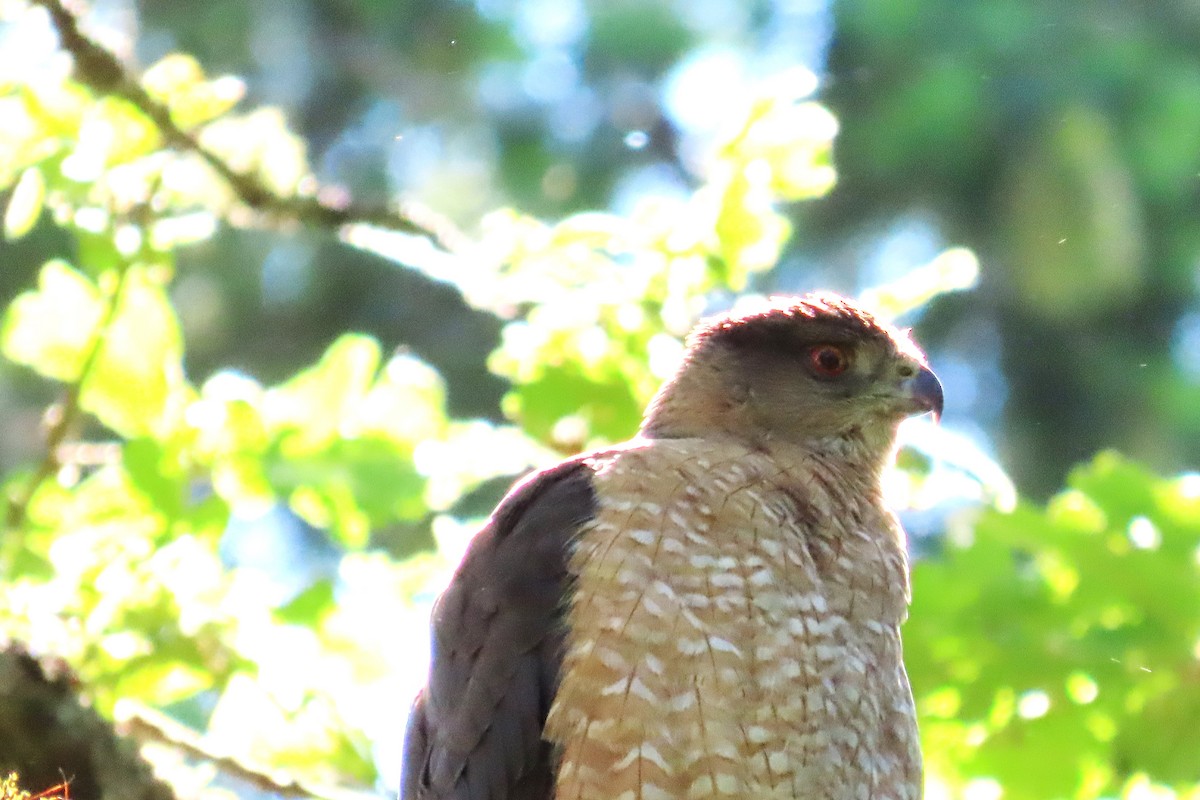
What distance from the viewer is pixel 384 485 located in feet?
10.8

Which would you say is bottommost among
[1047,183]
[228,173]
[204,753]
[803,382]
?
[204,753]

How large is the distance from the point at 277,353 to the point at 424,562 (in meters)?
4.81

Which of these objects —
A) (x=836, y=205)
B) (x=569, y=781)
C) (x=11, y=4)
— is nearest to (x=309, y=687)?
(x=569, y=781)

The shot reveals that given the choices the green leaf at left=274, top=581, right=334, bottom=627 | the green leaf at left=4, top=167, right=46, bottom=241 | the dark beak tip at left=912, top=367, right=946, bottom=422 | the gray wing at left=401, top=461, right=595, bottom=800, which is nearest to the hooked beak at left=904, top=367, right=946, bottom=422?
the dark beak tip at left=912, top=367, right=946, bottom=422

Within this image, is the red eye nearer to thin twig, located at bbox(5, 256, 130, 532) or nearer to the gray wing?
the gray wing

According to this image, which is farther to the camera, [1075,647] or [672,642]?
[1075,647]

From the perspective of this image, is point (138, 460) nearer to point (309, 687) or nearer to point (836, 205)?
point (309, 687)

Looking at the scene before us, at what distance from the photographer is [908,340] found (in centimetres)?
357

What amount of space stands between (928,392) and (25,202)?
198 centimetres

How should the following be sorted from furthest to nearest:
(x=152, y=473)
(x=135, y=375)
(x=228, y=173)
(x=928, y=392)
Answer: (x=228, y=173), (x=928, y=392), (x=135, y=375), (x=152, y=473)


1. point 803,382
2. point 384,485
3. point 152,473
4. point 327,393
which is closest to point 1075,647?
point 803,382

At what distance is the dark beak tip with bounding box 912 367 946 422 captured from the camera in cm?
333

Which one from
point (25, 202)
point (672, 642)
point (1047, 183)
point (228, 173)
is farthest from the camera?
point (1047, 183)

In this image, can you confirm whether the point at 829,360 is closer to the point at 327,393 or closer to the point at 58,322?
the point at 327,393
